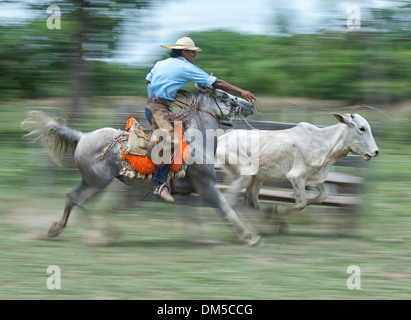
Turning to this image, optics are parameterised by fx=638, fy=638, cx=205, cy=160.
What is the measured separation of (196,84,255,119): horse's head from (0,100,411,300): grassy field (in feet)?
4.33

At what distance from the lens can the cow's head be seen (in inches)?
286

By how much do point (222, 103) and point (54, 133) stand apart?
1.96 meters

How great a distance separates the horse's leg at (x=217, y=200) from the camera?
23.2 ft

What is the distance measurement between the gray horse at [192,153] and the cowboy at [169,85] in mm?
249

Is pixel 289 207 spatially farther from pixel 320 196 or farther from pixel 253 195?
pixel 253 195

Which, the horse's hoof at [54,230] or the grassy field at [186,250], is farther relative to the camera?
the horse's hoof at [54,230]

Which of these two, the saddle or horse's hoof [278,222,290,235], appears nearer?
the saddle

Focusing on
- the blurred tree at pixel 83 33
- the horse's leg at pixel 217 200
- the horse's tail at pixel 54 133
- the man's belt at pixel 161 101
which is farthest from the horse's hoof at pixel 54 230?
the blurred tree at pixel 83 33

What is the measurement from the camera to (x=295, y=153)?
7.47 m

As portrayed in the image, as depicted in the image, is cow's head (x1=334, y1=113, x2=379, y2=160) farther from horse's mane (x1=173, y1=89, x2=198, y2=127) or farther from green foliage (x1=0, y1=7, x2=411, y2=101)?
green foliage (x1=0, y1=7, x2=411, y2=101)

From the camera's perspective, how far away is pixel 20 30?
13297mm

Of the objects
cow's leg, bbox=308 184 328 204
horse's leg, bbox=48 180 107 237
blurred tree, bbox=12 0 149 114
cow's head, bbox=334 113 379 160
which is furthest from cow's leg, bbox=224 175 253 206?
blurred tree, bbox=12 0 149 114

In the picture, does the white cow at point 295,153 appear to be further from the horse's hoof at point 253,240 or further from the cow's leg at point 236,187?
the horse's hoof at point 253,240

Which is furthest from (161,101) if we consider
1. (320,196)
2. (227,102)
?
(320,196)
